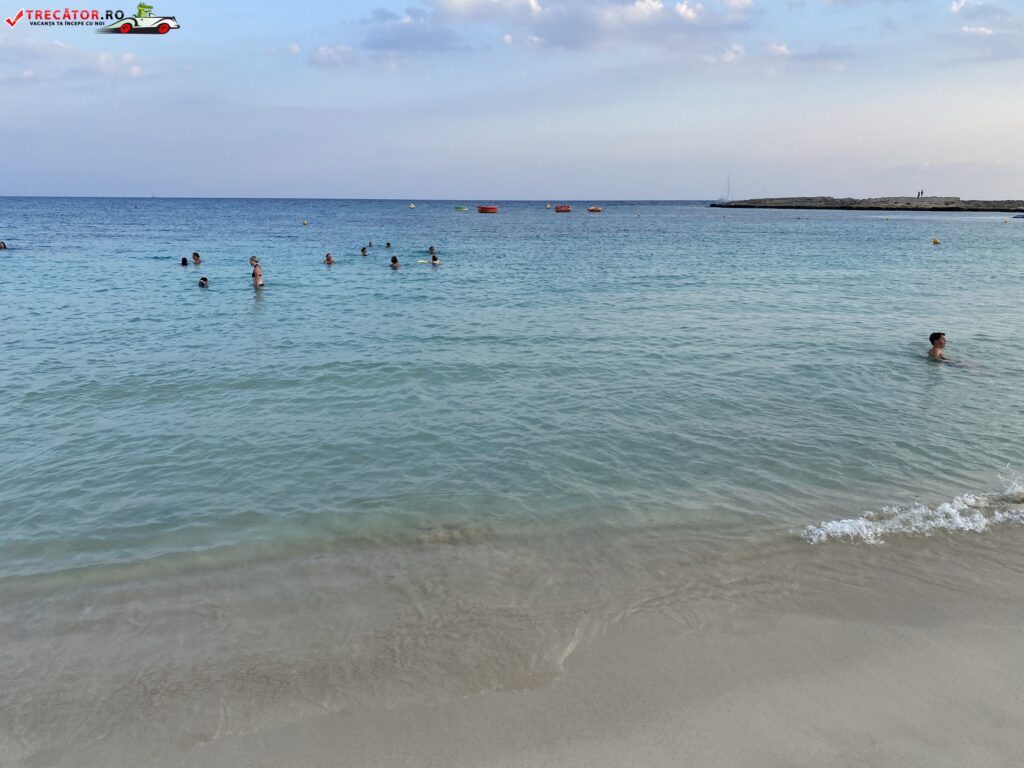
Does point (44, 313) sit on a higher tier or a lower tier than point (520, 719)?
higher

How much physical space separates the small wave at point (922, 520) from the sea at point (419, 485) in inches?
2.0

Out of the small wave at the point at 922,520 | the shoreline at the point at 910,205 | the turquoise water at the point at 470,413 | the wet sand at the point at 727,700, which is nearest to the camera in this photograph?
the wet sand at the point at 727,700

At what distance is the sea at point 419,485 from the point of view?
5.60 m

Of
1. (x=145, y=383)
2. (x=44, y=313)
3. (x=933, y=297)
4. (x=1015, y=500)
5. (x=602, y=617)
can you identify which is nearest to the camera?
(x=602, y=617)

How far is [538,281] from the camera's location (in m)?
31.2

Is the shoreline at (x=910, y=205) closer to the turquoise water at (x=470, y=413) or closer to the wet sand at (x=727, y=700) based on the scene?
the turquoise water at (x=470, y=413)

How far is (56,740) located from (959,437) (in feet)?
42.0

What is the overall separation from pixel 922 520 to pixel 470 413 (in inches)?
292

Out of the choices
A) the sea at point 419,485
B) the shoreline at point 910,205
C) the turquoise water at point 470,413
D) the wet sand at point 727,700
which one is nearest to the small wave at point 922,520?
the sea at point 419,485

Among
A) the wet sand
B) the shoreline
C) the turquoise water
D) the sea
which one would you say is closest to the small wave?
the sea

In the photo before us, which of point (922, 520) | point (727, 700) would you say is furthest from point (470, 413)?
point (727, 700)

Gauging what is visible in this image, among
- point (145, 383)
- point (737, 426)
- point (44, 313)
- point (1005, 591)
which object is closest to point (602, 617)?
point (1005, 591)

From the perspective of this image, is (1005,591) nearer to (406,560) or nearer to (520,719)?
(520,719)

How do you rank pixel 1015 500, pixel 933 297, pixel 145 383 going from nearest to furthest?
pixel 1015 500 → pixel 145 383 → pixel 933 297
